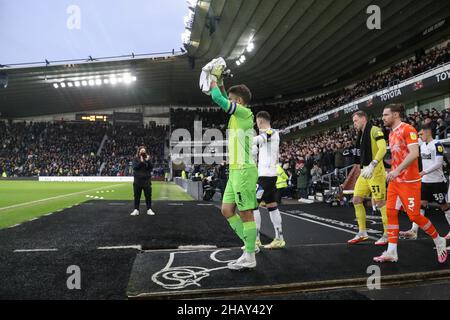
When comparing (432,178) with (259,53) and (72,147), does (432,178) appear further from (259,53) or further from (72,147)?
(72,147)

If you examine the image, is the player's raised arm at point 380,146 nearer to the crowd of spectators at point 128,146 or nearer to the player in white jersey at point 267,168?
the player in white jersey at point 267,168

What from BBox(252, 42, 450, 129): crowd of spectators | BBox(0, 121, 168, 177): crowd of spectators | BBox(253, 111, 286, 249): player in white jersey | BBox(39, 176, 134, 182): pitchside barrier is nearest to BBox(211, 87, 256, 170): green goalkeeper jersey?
BBox(253, 111, 286, 249): player in white jersey

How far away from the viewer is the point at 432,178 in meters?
6.38

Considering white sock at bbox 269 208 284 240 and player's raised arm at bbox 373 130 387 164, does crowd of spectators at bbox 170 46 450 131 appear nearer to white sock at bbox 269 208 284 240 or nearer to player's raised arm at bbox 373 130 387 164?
player's raised arm at bbox 373 130 387 164

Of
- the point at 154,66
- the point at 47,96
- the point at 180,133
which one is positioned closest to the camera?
the point at 154,66

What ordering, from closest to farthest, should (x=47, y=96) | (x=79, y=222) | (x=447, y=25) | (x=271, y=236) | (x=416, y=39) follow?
(x=271, y=236) < (x=79, y=222) < (x=447, y=25) < (x=416, y=39) < (x=47, y=96)

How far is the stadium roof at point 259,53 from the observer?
70.9 ft

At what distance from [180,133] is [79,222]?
37546 mm

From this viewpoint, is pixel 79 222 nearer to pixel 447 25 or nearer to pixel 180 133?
pixel 447 25

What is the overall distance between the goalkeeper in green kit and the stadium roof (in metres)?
19.6

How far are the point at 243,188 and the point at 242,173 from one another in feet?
0.60

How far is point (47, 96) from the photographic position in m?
40.5

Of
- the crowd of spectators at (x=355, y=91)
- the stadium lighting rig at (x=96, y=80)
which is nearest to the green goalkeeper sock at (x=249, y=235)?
the crowd of spectators at (x=355, y=91)

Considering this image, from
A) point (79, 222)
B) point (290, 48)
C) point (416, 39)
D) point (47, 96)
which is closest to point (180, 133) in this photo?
point (47, 96)
